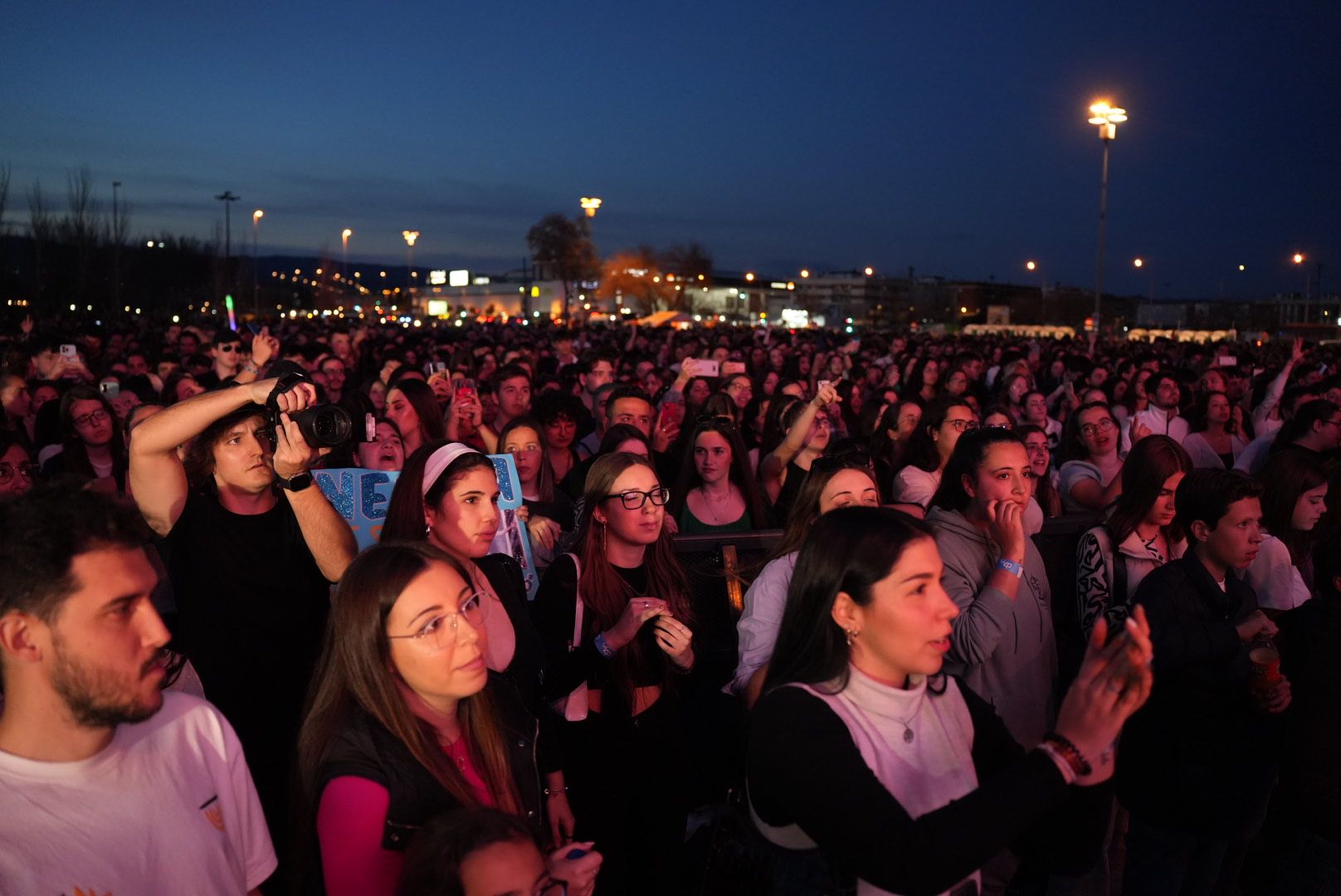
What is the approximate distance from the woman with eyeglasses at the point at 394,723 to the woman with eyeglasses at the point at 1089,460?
5.12 meters

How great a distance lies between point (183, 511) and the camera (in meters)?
4.11

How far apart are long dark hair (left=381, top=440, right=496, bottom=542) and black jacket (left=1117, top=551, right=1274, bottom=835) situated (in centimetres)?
265

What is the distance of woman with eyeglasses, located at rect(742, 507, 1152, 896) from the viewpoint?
229 cm

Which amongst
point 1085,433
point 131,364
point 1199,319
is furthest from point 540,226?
point 1085,433

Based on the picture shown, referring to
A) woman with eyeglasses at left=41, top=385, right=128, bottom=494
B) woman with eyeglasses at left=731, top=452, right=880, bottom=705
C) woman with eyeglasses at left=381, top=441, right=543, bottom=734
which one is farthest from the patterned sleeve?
woman with eyeglasses at left=41, top=385, right=128, bottom=494

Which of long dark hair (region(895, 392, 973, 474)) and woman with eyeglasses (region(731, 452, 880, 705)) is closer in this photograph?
woman with eyeglasses (region(731, 452, 880, 705))

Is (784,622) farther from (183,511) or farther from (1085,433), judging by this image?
(1085,433)

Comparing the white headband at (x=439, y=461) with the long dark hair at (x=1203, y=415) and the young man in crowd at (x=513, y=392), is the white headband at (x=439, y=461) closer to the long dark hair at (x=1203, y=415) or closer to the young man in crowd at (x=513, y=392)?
the young man in crowd at (x=513, y=392)

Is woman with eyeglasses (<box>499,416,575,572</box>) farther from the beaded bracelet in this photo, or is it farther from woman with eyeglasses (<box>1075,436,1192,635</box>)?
the beaded bracelet

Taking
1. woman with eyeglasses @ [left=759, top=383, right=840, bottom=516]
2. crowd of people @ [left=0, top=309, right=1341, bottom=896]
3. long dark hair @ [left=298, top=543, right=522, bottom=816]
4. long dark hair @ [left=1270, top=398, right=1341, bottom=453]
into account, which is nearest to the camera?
crowd of people @ [left=0, top=309, right=1341, bottom=896]

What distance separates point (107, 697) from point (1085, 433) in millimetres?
7122

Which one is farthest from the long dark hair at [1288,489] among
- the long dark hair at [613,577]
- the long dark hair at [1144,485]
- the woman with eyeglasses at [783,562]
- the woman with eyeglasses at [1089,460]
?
the long dark hair at [613,577]

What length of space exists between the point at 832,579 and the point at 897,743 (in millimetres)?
432

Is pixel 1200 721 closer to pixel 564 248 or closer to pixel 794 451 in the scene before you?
pixel 794 451
